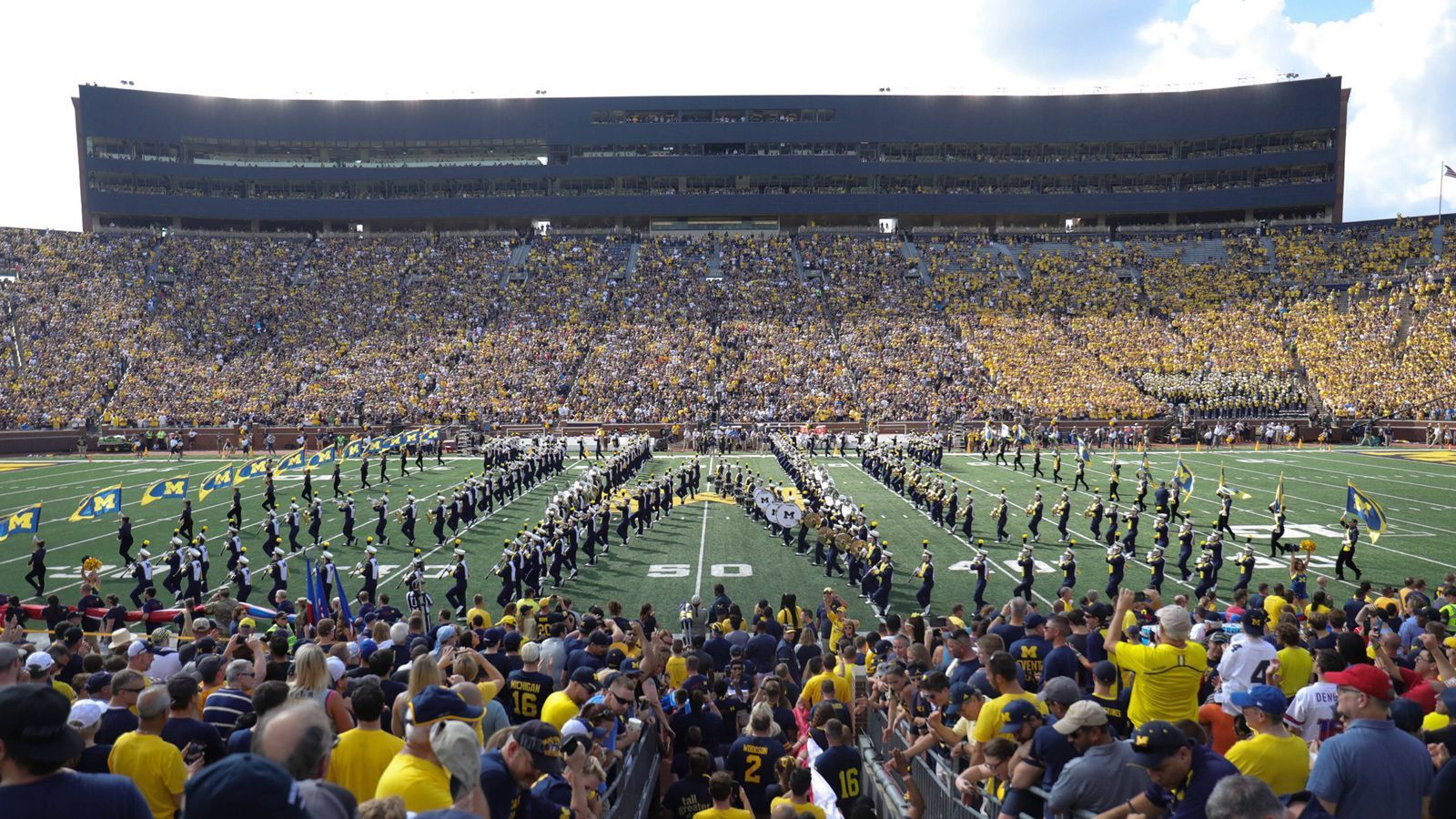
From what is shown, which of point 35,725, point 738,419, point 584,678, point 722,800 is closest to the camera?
point 35,725

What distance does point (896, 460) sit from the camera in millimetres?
26812

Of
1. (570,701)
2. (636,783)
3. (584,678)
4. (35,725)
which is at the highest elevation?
(35,725)

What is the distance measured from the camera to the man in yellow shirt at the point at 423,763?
329cm

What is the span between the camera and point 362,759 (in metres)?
3.73

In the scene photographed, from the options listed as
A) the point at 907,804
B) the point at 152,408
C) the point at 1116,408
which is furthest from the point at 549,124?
the point at 907,804

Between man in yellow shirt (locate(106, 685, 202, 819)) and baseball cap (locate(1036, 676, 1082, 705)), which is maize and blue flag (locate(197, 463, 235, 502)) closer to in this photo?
man in yellow shirt (locate(106, 685, 202, 819))

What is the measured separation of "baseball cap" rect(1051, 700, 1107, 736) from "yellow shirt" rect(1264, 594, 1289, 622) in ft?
24.1

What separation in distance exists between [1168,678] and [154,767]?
17.7 feet

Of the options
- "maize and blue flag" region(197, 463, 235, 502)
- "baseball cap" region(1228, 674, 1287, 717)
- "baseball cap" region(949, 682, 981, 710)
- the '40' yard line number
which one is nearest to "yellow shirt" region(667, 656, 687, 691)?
"baseball cap" region(949, 682, 981, 710)

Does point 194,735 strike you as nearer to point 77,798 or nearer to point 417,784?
point 417,784

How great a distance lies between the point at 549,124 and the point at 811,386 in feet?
104

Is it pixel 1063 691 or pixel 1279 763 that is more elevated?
pixel 1063 691

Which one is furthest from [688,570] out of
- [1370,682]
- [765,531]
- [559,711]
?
[1370,682]

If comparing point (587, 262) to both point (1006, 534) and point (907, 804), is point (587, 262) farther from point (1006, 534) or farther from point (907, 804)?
point (907, 804)
